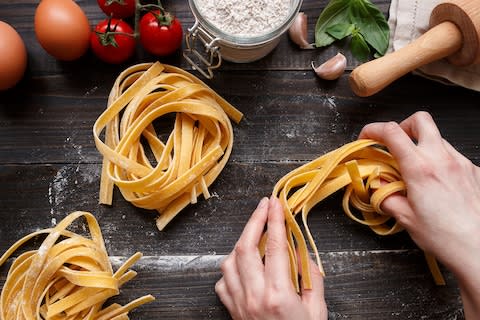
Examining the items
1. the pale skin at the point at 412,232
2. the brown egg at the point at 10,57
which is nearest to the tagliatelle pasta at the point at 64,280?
the pale skin at the point at 412,232

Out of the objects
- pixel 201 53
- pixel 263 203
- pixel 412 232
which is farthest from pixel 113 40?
pixel 412 232

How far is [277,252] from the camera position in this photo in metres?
1.35

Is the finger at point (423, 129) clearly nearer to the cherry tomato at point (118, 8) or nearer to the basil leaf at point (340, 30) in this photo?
the basil leaf at point (340, 30)

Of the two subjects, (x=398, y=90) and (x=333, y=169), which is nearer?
(x=333, y=169)

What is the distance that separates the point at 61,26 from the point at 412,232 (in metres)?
1.01

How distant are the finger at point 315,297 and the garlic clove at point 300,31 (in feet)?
1.95

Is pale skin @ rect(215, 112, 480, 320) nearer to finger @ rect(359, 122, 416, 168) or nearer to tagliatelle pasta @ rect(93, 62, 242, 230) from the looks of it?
finger @ rect(359, 122, 416, 168)

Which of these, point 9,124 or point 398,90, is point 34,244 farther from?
point 398,90

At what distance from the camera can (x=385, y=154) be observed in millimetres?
1494

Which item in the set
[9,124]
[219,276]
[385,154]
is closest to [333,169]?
[385,154]

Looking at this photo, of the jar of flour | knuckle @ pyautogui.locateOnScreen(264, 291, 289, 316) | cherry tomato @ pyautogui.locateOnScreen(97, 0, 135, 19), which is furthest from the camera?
cherry tomato @ pyautogui.locateOnScreen(97, 0, 135, 19)

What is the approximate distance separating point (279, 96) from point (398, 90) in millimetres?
334

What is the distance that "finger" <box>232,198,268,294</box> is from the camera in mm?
1336

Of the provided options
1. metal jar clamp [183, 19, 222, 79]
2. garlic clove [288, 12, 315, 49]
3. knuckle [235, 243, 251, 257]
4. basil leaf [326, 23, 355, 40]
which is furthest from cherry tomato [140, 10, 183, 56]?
knuckle [235, 243, 251, 257]
